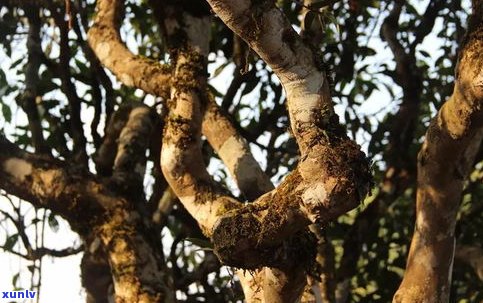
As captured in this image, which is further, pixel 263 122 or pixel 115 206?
pixel 263 122

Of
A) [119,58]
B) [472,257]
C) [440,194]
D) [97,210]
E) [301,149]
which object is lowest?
[301,149]

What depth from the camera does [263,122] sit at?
15.0 feet

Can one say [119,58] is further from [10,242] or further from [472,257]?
[472,257]

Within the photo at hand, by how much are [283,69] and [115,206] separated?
4.22 ft

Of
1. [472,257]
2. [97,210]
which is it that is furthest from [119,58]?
Result: [472,257]

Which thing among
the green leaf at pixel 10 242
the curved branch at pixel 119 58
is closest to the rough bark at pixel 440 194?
the curved branch at pixel 119 58

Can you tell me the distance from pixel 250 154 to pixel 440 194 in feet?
2.30

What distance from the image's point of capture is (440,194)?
2.71 metres

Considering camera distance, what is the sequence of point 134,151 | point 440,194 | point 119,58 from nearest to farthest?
1. point 440,194
2. point 119,58
3. point 134,151

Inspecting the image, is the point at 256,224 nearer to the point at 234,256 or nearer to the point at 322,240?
the point at 234,256

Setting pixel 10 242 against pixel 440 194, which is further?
pixel 10 242

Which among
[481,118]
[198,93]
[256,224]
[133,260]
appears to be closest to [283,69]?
[256,224]

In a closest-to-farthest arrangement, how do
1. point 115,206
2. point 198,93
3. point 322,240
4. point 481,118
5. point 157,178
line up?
point 481,118 → point 198,93 → point 115,206 → point 322,240 → point 157,178

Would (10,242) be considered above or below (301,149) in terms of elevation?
above
